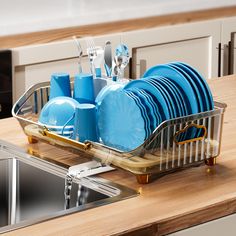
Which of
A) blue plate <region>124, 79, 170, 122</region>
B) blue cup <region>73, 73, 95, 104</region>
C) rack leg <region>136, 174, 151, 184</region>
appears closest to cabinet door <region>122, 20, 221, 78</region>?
blue cup <region>73, 73, 95, 104</region>

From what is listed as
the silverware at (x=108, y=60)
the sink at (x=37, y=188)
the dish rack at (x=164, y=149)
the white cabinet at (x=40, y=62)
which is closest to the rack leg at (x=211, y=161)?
the dish rack at (x=164, y=149)

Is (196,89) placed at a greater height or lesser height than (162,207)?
greater

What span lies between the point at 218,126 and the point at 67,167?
349mm

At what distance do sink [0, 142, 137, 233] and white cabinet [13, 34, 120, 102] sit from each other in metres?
1.36

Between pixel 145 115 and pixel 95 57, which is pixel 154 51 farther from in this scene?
pixel 145 115

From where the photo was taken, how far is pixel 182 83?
169 centimetres

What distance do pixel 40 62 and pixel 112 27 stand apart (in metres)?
0.57

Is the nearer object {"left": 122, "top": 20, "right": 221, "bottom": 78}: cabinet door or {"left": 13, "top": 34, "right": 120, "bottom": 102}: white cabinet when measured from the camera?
{"left": 13, "top": 34, "right": 120, "bottom": 102}: white cabinet

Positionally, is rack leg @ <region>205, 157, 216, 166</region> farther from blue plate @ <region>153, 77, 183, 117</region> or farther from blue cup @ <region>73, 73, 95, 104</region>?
blue cup @ <region>73, 73, 95, 104</region>

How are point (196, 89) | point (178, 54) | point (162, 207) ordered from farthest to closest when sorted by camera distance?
point (178, 54)
point (196, 89)
point (162, 207)

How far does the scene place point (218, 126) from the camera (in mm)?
1654

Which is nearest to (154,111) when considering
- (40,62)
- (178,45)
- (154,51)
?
(40,62)

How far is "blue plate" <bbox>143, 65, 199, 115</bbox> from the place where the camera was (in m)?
1.67

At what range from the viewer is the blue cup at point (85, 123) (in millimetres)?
1643
